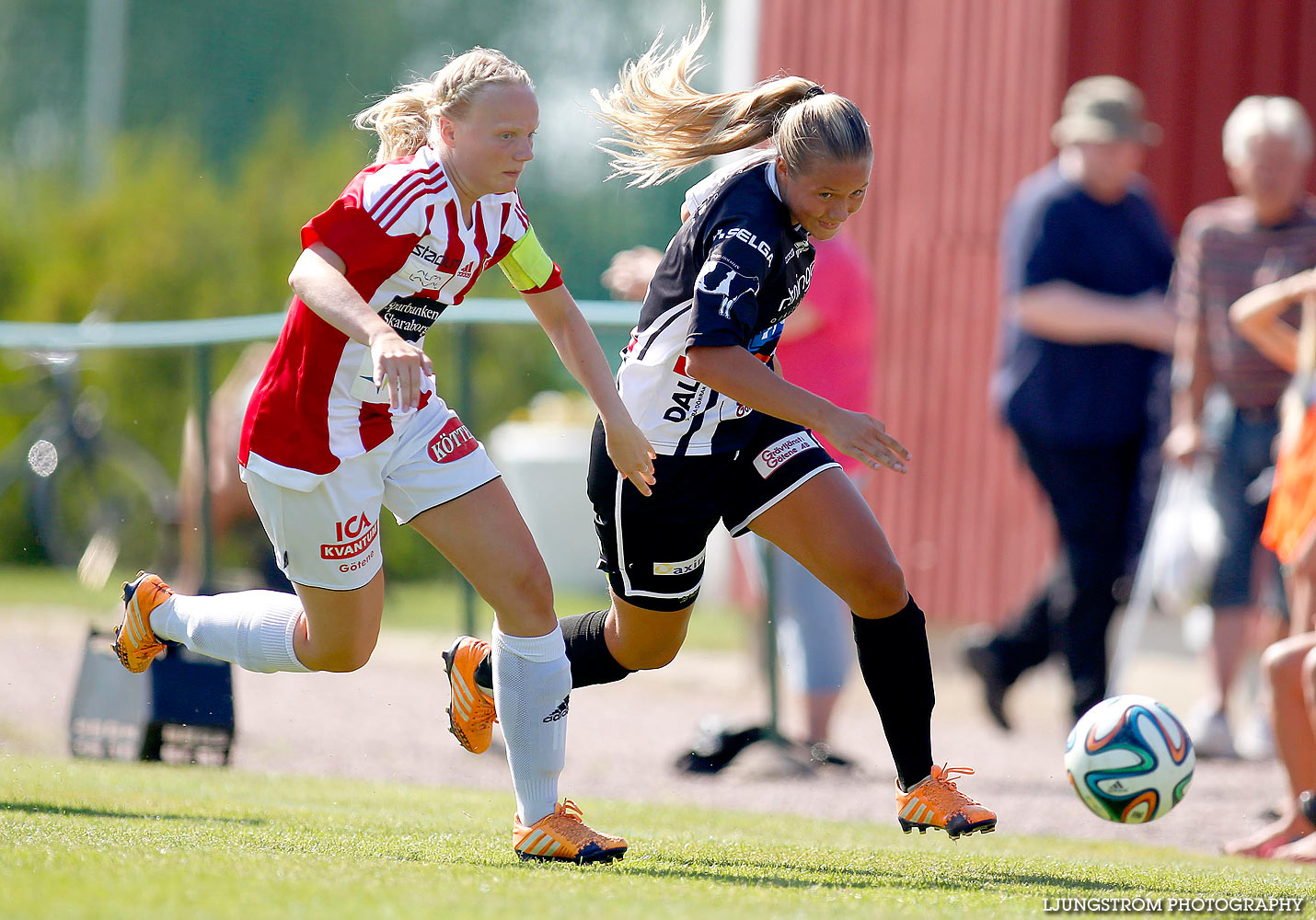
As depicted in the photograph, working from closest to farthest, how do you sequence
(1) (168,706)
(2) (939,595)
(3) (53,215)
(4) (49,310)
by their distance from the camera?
(1) (168,706) < (2) (939,595) < (4) (49,310) < (3) (53,215)

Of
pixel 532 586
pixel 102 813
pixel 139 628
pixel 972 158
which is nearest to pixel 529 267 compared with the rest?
pixel 532 586

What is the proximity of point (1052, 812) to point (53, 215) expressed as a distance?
12813 mm

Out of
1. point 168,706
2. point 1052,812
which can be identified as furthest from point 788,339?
point 168,706

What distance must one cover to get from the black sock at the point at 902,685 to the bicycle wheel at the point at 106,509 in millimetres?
7726

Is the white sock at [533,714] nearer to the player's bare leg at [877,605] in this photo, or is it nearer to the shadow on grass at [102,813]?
the player's bare leg at [877,605]

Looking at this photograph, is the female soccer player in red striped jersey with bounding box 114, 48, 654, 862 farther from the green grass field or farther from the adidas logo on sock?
the green grass field

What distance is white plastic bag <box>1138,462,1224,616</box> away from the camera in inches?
278

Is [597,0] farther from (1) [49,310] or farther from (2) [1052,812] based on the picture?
(2) [1052,812]

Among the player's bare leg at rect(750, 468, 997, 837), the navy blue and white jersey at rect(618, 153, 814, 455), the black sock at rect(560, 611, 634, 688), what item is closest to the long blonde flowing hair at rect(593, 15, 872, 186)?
the navy blue and white jersey at rect(618, 153, 814, 455)

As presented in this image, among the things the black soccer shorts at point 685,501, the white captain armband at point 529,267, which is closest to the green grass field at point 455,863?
the black soccer shorts at point 685,501

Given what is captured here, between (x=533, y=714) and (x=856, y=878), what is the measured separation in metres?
0.88

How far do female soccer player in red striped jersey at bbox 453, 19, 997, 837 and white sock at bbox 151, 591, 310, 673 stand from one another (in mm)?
899

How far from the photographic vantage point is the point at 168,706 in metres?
5.61

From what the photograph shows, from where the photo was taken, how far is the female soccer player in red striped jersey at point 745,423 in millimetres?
3904
